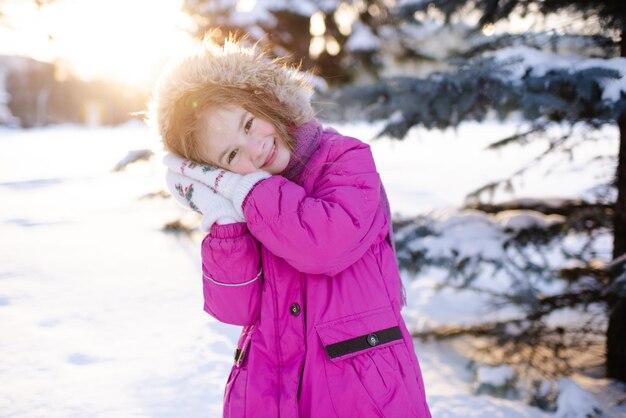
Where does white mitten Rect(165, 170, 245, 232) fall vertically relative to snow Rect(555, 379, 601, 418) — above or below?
above

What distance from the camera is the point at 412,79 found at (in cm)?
286

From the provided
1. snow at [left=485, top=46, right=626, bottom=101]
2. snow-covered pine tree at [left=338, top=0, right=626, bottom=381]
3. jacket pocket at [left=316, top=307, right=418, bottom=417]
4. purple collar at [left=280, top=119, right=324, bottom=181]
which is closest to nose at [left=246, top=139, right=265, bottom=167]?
purple collar at [left=280, top=119, right=324, bottom=181]

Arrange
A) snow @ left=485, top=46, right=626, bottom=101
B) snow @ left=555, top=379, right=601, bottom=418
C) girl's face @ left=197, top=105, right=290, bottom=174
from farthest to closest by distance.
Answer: snow @ left=555, top=379, right=601, bottom=418 → snow @ left=485, top=46, right=626, bottom=101 → girl's face @ left=197, top=105, right=290, bottom=174

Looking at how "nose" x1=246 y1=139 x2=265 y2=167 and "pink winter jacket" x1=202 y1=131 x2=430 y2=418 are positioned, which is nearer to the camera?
"pink winter jacket" x1=202 y1=131 x2=430 y2=418

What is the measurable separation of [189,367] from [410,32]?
574 centimetres

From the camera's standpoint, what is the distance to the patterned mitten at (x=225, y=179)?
1.35 meters

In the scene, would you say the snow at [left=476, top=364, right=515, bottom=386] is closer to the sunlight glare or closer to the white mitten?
the white mitten

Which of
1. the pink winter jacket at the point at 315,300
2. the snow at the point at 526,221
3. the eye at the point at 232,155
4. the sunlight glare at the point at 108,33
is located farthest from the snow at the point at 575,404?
the sunlight glare at the point at 108,33

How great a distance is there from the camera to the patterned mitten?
53.2 inches

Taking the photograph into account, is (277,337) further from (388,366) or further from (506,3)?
(506,3)

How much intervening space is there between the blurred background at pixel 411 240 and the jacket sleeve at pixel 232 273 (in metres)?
0.46

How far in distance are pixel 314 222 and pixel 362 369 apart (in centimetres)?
47

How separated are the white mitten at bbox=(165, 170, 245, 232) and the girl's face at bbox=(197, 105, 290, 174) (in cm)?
10

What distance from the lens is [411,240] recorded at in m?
3.69
